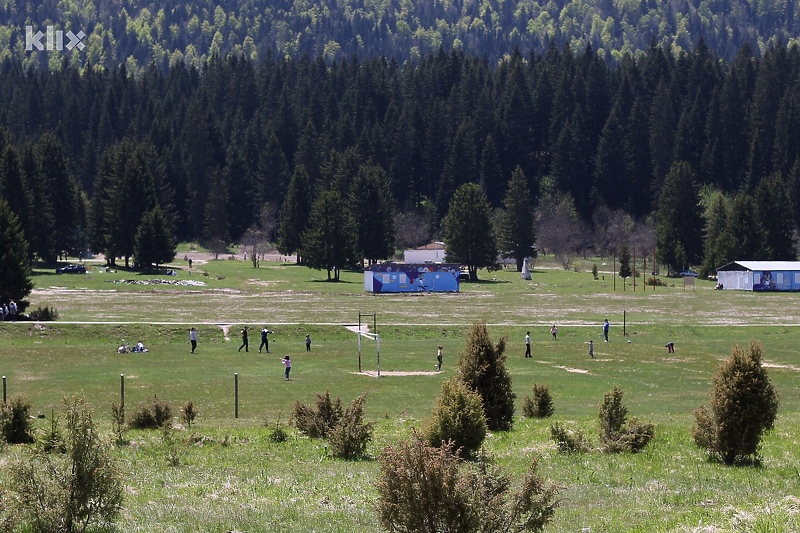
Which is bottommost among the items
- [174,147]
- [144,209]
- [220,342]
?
[220,342]

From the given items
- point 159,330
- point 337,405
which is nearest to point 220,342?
point 159,330

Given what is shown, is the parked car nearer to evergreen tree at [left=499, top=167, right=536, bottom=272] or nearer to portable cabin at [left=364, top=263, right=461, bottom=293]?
portable cabin at [left=364, top=263, right=461, bottom=293]

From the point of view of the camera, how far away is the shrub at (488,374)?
925 inches

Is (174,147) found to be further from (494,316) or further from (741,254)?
(494,316)

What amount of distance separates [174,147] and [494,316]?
113937 millimetres

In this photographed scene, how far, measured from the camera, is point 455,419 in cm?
1939

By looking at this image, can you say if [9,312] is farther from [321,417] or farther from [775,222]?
[775,222]

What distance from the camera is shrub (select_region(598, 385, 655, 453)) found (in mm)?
21328

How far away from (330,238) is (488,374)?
9769 cm

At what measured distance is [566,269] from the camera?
144 metres

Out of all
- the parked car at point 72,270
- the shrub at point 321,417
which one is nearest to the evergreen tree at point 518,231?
the parked car at point 72,270

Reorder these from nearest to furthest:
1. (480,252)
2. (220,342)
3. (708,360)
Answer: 1. (708,360)
2. (220,342)
3. (480,252)

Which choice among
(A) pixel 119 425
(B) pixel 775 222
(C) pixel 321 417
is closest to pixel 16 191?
(B) pixel 775 222

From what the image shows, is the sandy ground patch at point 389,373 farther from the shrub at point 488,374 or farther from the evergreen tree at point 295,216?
the evergreen tree at point 295,216
